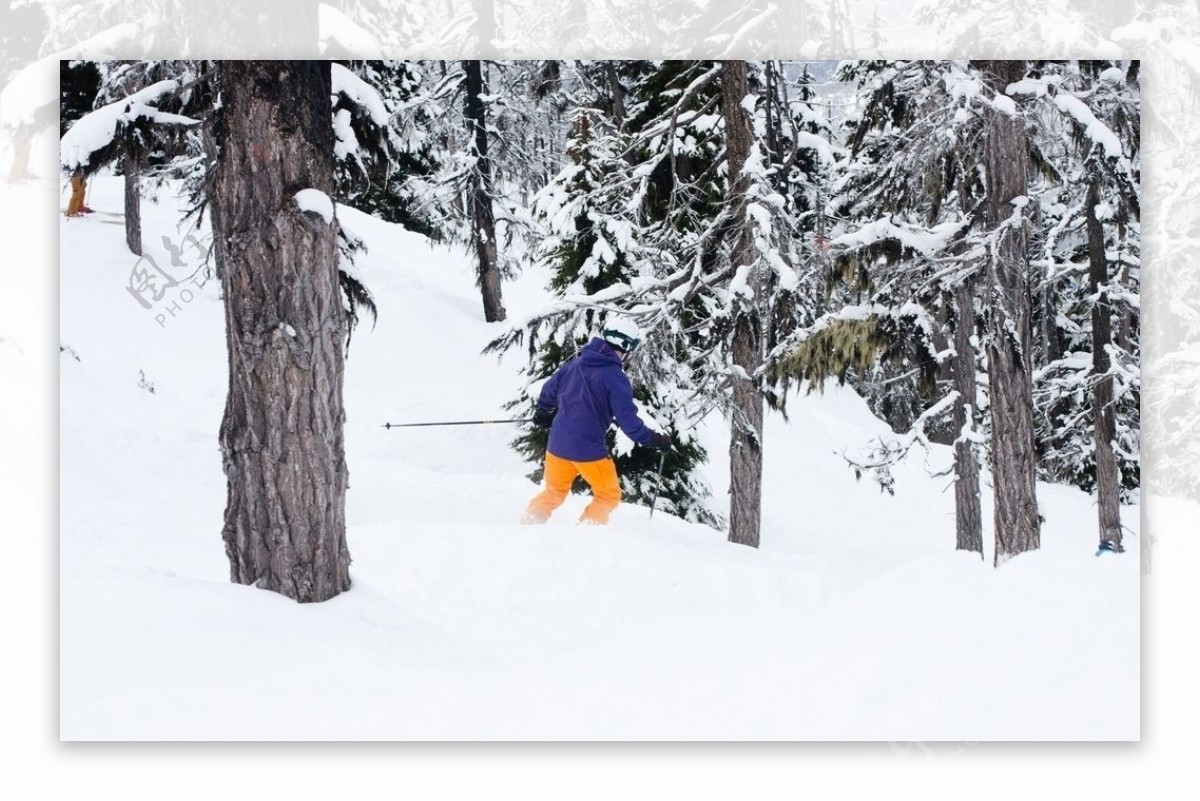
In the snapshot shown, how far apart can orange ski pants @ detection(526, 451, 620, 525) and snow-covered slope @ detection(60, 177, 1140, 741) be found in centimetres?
19

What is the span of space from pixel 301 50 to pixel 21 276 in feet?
6.52

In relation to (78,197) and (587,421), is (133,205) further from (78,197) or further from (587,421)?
(587,421)

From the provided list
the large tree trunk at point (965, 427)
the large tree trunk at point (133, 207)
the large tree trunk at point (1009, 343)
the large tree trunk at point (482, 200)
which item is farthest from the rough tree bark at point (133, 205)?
the large tree trunk at point (965, 427)

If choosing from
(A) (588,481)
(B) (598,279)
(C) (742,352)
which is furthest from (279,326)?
(B) (598,279)

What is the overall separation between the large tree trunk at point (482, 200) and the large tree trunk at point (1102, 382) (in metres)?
3.75

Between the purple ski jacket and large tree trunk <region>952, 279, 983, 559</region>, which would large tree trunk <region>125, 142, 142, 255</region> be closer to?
the purple ski jacket

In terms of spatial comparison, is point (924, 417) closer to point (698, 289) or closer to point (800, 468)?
point (800, 468)

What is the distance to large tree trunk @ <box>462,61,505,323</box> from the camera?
21.6ft

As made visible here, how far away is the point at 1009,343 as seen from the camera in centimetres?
666

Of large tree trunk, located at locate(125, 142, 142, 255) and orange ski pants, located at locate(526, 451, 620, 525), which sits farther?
orange ski pants, located at locate(526, 451, 620, 525)

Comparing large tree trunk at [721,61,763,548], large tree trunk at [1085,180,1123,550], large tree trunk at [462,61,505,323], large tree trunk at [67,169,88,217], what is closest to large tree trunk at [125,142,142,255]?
large tree trunk at [67,169,88,217]

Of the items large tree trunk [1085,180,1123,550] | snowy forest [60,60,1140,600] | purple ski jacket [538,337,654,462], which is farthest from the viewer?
purple ski jacket [538,337,654,462]

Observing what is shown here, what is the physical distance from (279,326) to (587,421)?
263cm

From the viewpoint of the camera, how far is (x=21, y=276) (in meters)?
5.48
